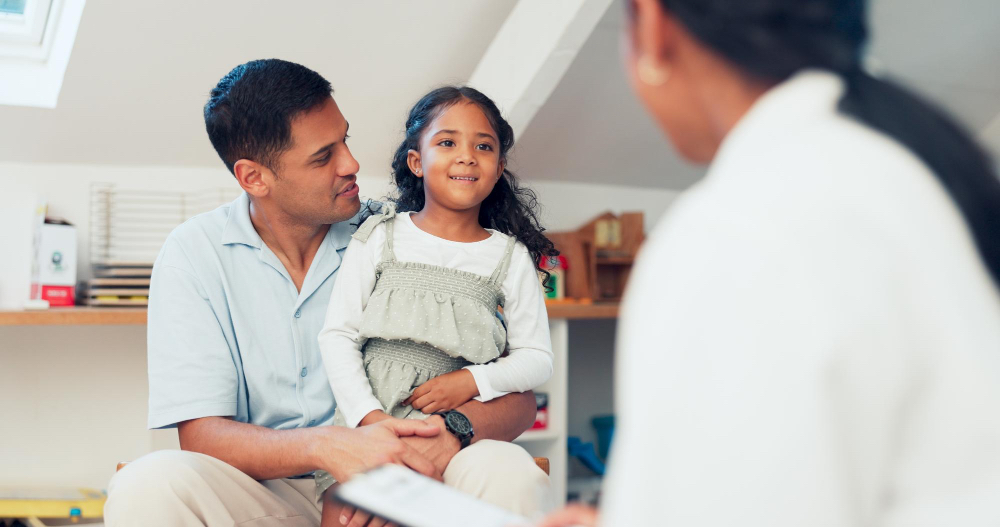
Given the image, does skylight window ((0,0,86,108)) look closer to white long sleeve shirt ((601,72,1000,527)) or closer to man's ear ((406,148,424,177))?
man's ear ((406,148,424,177))

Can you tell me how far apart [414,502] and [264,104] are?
3.77 ft

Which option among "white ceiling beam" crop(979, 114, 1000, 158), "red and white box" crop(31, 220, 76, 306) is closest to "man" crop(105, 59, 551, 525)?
"red and white box" crop(31, 220, 76, 306)

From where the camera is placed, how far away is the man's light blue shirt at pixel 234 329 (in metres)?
1.50

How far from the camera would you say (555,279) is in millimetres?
3029

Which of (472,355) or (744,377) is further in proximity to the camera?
(472,355)

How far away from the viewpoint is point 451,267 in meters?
1.65

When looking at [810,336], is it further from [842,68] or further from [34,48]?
[34,48]

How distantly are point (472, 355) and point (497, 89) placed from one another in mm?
1370

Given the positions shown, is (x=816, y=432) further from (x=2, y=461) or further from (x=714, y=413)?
(x=2, y=461)

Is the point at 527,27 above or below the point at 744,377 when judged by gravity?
above

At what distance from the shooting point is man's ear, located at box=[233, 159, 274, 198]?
1.69 meters

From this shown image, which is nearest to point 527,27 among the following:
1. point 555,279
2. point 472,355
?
point 555,279

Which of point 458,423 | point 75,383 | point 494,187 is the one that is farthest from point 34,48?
point 458,423

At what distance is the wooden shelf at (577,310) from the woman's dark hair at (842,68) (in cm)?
210
